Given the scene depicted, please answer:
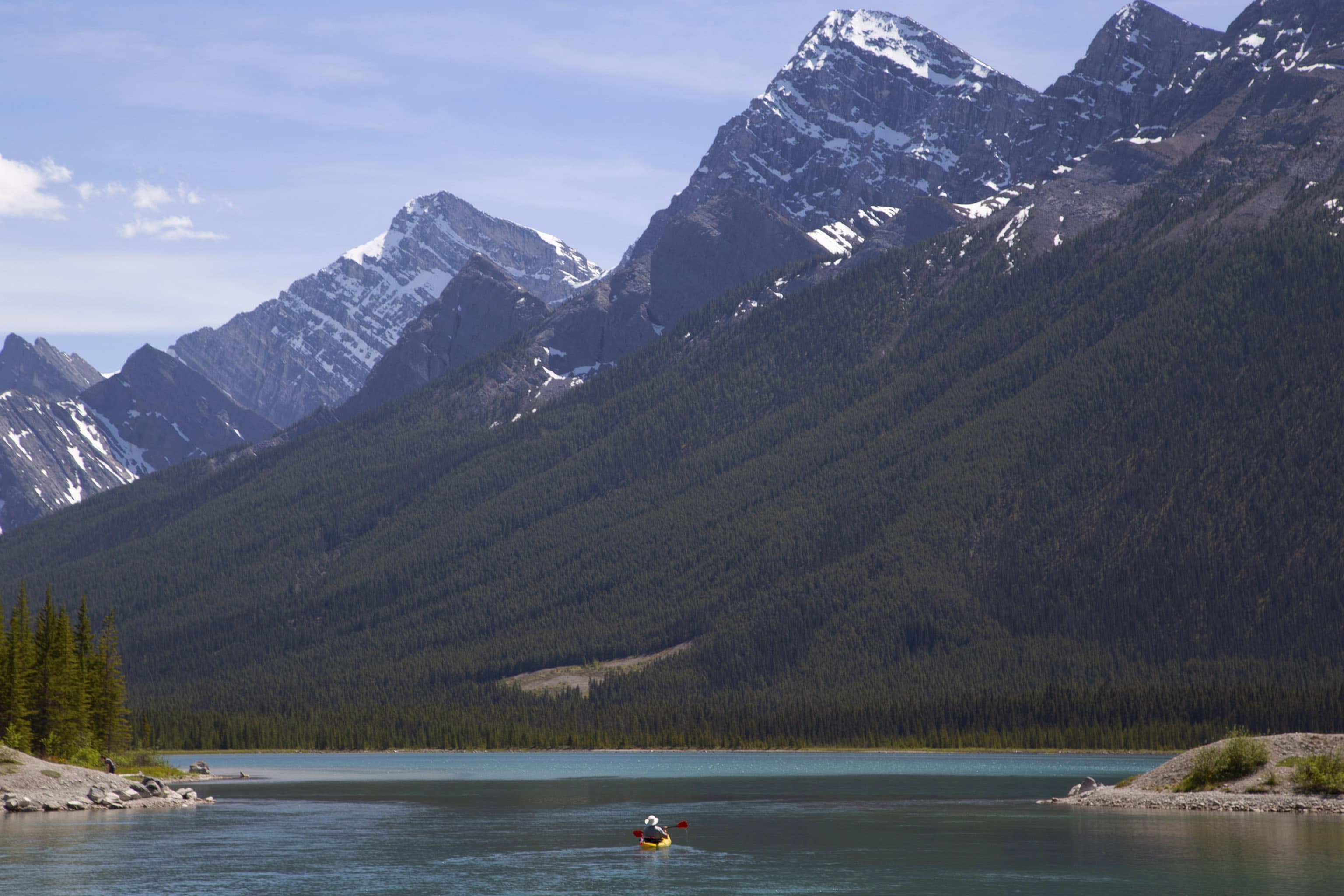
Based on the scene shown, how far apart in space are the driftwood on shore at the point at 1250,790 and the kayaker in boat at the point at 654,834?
3639 centimetres

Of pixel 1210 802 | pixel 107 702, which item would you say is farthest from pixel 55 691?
pixel 1210 802

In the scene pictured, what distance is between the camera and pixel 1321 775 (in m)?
98.2

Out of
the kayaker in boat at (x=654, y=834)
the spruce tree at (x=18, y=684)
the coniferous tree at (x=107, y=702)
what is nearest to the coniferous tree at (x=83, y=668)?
the coniferous tree at (x=107, y=702)

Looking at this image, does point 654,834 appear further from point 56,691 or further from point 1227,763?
point 56,691

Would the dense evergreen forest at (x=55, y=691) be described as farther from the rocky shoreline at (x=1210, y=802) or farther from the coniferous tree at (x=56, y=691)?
the rocky shoreline at (x=1210, y=802)

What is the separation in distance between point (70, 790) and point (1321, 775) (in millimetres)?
82805

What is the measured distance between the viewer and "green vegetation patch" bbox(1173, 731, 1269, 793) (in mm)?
104062

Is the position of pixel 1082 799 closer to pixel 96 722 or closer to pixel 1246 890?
pixel 1246 890

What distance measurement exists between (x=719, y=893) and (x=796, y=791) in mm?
64648

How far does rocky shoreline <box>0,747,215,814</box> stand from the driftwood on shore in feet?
218

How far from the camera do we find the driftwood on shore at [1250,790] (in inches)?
3858

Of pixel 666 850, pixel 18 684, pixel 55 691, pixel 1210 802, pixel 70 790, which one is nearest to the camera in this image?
pixel 666 850

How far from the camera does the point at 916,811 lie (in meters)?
110

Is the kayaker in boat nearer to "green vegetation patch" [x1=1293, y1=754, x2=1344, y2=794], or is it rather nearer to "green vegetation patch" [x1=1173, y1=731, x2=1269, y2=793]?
"green vegetation patch" [x1=1173, y1=731, x2=1269, y2=793]
